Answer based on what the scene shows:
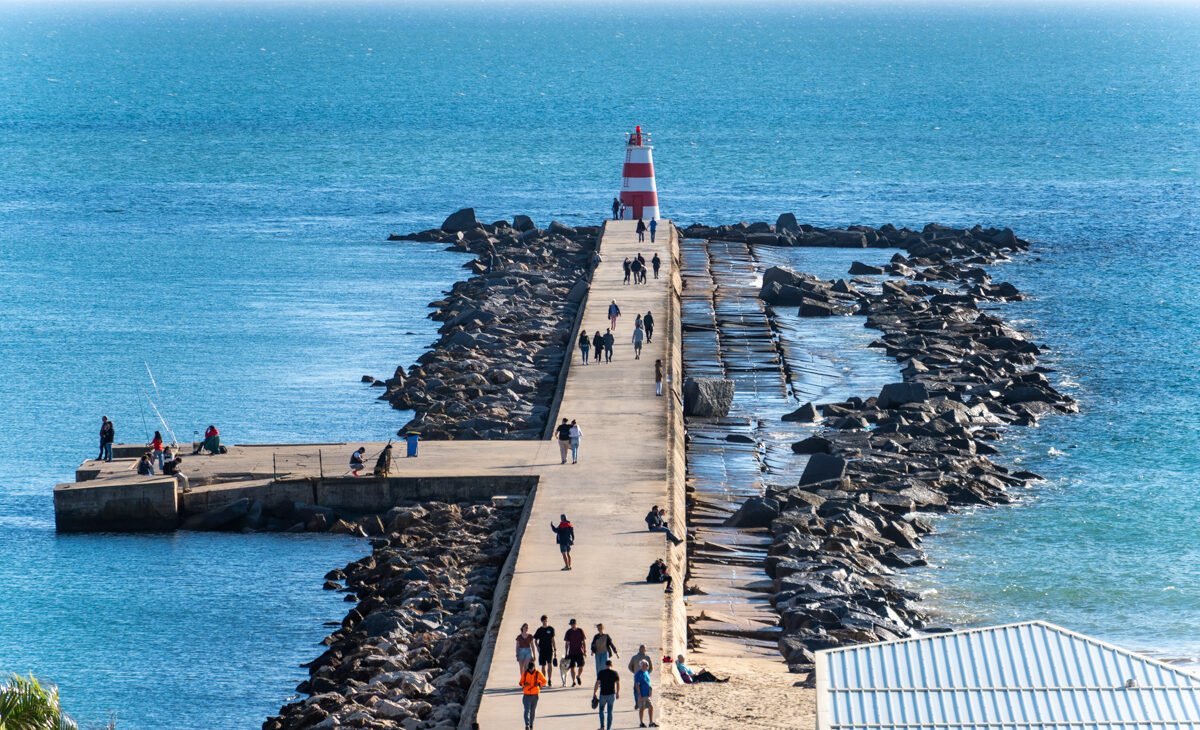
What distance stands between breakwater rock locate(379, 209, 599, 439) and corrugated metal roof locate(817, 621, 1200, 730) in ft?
85.1

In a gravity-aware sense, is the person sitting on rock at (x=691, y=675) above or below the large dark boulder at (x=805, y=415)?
below

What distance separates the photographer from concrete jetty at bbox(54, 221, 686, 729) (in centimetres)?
2886

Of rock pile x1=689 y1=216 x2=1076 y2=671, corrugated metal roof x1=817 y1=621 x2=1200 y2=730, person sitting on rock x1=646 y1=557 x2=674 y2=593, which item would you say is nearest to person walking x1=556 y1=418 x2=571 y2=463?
rock pile x1=689 y1=216 x2=1076 y2=671

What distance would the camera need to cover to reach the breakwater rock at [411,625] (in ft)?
94.3

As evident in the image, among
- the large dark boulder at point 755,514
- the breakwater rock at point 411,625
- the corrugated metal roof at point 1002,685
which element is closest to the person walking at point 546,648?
the breakwater rock at point 411,625

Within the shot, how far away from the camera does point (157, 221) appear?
93375 mm

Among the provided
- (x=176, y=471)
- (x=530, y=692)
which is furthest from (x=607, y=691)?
(x=176, y=471)

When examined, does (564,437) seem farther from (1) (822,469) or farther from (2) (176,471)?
(2) (176,471)

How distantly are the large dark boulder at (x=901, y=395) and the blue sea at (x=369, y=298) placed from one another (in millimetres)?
2982

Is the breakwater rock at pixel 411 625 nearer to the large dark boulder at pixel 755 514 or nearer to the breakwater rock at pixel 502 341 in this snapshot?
the large dark boulder at pixel 755 514

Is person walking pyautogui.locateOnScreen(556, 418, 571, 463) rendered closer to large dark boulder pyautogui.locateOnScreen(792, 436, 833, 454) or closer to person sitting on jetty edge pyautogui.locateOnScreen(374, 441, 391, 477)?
person sitting on jetty edge pyautogui.locateOnScreen(374, 441, 391, 477)

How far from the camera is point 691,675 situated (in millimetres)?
28516

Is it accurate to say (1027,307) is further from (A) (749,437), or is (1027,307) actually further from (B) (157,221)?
(B) (157,221)

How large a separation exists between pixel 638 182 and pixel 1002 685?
54969mm
